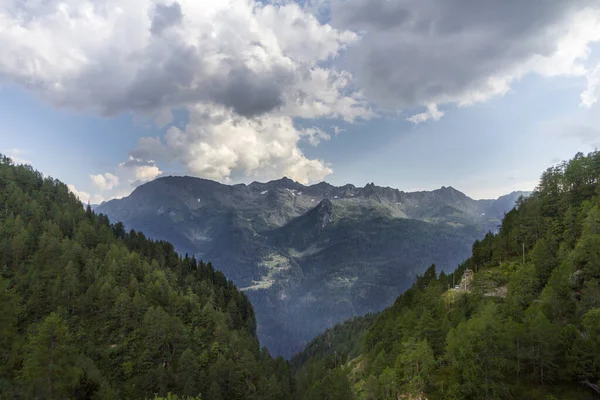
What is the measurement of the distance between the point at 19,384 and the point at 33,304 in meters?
35.5

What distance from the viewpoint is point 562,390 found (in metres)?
52.9

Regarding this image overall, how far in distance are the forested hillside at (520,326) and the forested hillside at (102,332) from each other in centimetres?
2857

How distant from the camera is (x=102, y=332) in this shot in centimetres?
9262

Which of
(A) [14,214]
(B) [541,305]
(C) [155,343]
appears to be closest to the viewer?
(B) [541,305]

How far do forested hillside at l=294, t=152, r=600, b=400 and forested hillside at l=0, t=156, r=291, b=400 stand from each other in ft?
93.7

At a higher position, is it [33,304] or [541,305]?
[33,304]

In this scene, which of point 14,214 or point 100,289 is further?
point 14,214

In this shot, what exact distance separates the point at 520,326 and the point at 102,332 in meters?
103

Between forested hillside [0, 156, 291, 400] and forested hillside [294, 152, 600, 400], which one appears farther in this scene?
forested hillside [0, 156, 291, 400]

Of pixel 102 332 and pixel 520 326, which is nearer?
pixel 520 326

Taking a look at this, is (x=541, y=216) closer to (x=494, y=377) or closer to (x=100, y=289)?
(x=494, y=377)

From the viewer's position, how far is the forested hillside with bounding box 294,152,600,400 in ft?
175

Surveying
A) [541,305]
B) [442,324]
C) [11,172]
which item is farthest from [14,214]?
[541,305]

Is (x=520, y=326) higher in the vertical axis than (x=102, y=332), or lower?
higher
